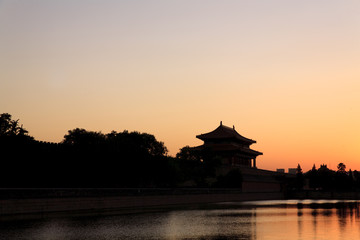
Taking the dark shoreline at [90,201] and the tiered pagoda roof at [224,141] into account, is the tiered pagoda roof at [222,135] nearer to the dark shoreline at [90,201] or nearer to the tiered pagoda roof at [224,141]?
the tiered pagoda roof at [224,141]

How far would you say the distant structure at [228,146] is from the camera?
10431 centimetres

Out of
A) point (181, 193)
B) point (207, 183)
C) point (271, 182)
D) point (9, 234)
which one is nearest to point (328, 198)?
point (271, 182)

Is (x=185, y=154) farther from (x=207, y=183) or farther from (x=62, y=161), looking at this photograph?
(x=62, y=161)

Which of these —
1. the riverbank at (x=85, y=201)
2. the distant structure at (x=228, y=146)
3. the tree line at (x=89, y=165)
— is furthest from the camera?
the distant structure at (x=228, y=146)

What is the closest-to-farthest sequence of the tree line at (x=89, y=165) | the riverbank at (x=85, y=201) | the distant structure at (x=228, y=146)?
the riverbank at (x=85, y=201) < the tree line at (x=89, y=165) < the distant structure at (x=228, y=146)

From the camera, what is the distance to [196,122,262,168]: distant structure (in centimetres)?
10431

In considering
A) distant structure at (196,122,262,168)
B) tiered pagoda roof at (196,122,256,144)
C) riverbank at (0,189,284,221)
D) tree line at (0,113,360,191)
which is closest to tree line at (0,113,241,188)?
tree line at (0,113,360,191)

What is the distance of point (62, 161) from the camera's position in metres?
49.2

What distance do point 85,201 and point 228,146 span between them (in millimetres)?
63197

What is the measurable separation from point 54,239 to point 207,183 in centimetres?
6467

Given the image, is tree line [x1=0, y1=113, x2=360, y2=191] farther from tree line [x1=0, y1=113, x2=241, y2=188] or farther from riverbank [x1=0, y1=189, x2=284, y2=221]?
riverbank [x1=0, y1=189, x2=284, y2=221]

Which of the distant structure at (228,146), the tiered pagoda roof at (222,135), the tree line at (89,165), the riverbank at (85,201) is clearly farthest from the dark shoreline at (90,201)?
the tiered pagoda roof at (222,135)

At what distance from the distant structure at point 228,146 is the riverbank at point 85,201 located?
110ft

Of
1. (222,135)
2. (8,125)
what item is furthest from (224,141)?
(8,125)
